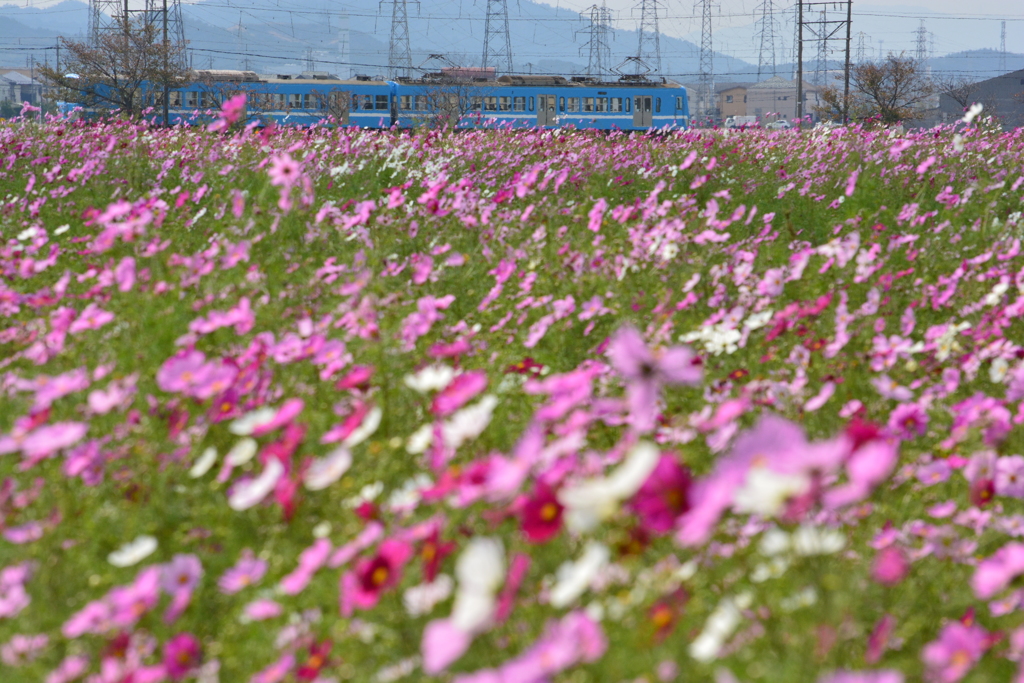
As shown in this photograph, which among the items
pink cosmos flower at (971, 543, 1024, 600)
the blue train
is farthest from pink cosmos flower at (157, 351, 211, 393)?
the blue train

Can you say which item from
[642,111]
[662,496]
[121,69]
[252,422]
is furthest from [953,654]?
[121,69]

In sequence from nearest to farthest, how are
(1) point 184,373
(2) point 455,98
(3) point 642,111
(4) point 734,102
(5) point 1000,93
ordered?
(1) point 184,373
(2) point 455,98
(3) point 642,111
(5) point 1000,93
(4) point 734,102

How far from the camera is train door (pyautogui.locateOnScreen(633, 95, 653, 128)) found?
26484 mm

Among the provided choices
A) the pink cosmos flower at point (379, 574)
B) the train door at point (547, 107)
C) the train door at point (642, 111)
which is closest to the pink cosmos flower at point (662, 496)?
the pink cosmos flower at point (379, 574)

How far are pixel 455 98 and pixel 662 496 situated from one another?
1004 inches

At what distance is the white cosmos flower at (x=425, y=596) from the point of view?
127 cm

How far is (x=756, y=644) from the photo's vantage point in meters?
1.36

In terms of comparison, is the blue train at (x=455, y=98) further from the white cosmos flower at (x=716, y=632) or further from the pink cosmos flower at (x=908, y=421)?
the white cosmos flower at (x=716, y=632)

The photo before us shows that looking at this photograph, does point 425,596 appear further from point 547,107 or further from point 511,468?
point 547,107

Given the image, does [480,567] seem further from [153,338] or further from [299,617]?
[153,338]

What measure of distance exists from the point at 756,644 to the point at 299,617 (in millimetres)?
728

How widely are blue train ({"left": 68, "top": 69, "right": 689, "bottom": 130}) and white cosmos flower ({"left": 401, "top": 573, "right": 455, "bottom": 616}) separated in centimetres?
2363

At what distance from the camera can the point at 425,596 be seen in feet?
4.17

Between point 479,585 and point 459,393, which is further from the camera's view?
point 459,393
